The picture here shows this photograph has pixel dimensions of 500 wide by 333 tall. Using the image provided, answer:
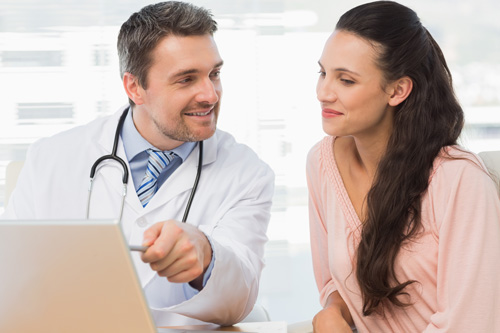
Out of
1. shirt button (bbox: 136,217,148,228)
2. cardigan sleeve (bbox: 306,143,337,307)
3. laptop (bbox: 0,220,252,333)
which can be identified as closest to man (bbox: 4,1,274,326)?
shirt button (bbox: 136,217,148,228)

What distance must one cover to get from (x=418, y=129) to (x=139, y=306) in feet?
2.83

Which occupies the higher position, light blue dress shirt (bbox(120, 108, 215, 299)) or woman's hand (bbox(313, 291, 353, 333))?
light blue dress shirt (bbox(120, 108, 215, 299))

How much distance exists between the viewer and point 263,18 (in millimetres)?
3295

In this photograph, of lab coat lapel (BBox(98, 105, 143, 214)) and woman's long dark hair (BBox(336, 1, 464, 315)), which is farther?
lab coat lapel (BBox(98, 105, 143, 214))

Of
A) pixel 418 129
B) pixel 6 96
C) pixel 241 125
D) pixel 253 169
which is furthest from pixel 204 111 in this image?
pixel 6 96

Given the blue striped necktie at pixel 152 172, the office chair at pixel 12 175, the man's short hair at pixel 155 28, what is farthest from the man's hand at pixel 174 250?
the office chair at pixel 12 175

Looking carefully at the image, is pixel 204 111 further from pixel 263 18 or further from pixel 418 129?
pixel 263 18

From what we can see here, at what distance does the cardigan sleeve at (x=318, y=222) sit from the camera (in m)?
1.61

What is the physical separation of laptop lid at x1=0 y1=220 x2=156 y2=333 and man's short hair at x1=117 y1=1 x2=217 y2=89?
38.9 inches

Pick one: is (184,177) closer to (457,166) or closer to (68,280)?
(457,166)

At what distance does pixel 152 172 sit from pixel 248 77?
5.55ft

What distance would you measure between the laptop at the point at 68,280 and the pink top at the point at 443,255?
719mm

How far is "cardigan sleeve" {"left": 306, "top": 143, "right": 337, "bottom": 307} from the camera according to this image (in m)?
1.61

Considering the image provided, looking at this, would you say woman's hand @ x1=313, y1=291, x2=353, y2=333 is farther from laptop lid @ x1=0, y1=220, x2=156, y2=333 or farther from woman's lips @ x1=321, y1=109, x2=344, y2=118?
laptop lid @ x1=0, y1=220, x2=156, y2=333
